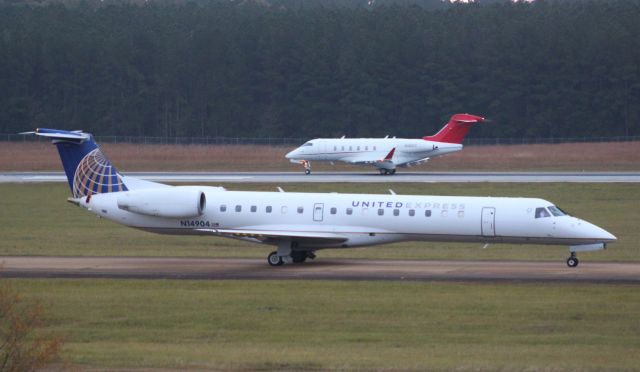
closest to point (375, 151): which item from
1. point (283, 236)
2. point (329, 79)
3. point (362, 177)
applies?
point (362, 177)

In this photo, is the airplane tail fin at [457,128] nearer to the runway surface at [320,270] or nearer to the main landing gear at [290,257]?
the runway surface at [320,270]

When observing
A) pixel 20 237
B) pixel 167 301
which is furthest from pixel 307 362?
pixel 20 237

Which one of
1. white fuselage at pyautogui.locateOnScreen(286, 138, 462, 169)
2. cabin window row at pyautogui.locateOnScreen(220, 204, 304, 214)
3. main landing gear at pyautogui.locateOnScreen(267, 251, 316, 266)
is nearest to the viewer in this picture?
main landing gear at pyautogui.locateOnScreen(267, 251, 316, 266)

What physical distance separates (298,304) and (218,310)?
1782 millimetres

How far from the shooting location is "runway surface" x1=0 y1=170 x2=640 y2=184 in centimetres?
6041

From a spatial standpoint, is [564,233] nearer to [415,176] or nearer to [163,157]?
[415,176]

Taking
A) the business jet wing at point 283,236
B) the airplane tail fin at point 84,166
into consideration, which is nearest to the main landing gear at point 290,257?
the business jet wing at point 283,236

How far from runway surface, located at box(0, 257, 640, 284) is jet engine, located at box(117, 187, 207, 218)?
1486 millimetres

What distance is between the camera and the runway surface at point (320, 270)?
89.4 ft

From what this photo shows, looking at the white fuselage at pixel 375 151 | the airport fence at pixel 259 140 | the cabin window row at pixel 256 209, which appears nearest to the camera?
the cabin window row at pixel 256 209

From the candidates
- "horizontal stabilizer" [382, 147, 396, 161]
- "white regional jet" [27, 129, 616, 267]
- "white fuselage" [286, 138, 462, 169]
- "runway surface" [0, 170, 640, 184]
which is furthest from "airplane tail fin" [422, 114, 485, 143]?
"white regional jet" [27, 129, 616, 267]

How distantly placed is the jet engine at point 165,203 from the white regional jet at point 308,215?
3 centimetres

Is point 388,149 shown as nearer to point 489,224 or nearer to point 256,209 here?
point 256,209

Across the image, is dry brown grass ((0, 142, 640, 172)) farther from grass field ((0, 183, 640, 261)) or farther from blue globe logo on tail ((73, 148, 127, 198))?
blue globe logo on tail ((73, 148, 127, 198))
